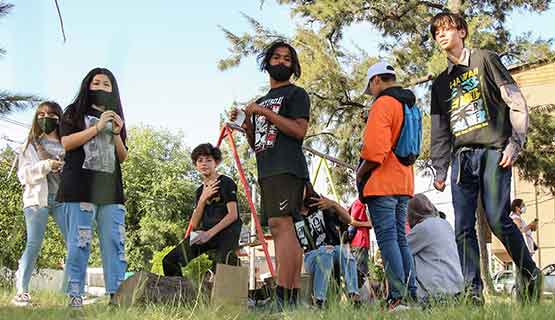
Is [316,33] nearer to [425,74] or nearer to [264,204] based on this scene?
[425,74]

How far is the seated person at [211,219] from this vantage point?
15.6ft

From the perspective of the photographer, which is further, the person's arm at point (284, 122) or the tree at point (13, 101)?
the person's arm at point (284, 122)

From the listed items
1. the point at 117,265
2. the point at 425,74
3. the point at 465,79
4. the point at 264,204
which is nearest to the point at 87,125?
the point at 117,265

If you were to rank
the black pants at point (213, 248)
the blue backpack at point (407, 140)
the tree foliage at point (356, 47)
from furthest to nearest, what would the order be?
the tree foliage at point (356, 47) → the black pants at point (213, 248) → the blue backpack at point (407, 140)

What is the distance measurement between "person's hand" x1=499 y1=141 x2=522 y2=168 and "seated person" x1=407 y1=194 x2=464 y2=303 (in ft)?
3.80

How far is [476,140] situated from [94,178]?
2134 mm

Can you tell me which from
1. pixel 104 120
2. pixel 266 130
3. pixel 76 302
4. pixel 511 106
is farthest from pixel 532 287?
pixel 104 120

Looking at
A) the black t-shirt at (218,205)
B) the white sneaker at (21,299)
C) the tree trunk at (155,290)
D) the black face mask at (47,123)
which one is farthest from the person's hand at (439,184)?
the white sneaker at (21,299)

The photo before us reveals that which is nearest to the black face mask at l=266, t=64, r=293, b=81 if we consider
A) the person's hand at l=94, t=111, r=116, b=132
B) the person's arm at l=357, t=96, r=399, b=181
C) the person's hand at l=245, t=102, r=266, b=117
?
the person's hand at l=245, t=102, r=266, b=117

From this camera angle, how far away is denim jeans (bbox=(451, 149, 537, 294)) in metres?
3.16

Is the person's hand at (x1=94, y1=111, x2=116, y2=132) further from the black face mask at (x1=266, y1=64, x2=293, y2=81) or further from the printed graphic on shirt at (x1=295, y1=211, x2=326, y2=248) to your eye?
the printed graphic on shirt at (x1=295, y1=211, x2=326, y2=248)

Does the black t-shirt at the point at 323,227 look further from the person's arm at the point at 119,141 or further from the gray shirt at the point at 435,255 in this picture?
the person's arm at the point at 119,141

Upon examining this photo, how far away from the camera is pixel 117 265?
388cm

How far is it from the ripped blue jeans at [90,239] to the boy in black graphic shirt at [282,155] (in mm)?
893
